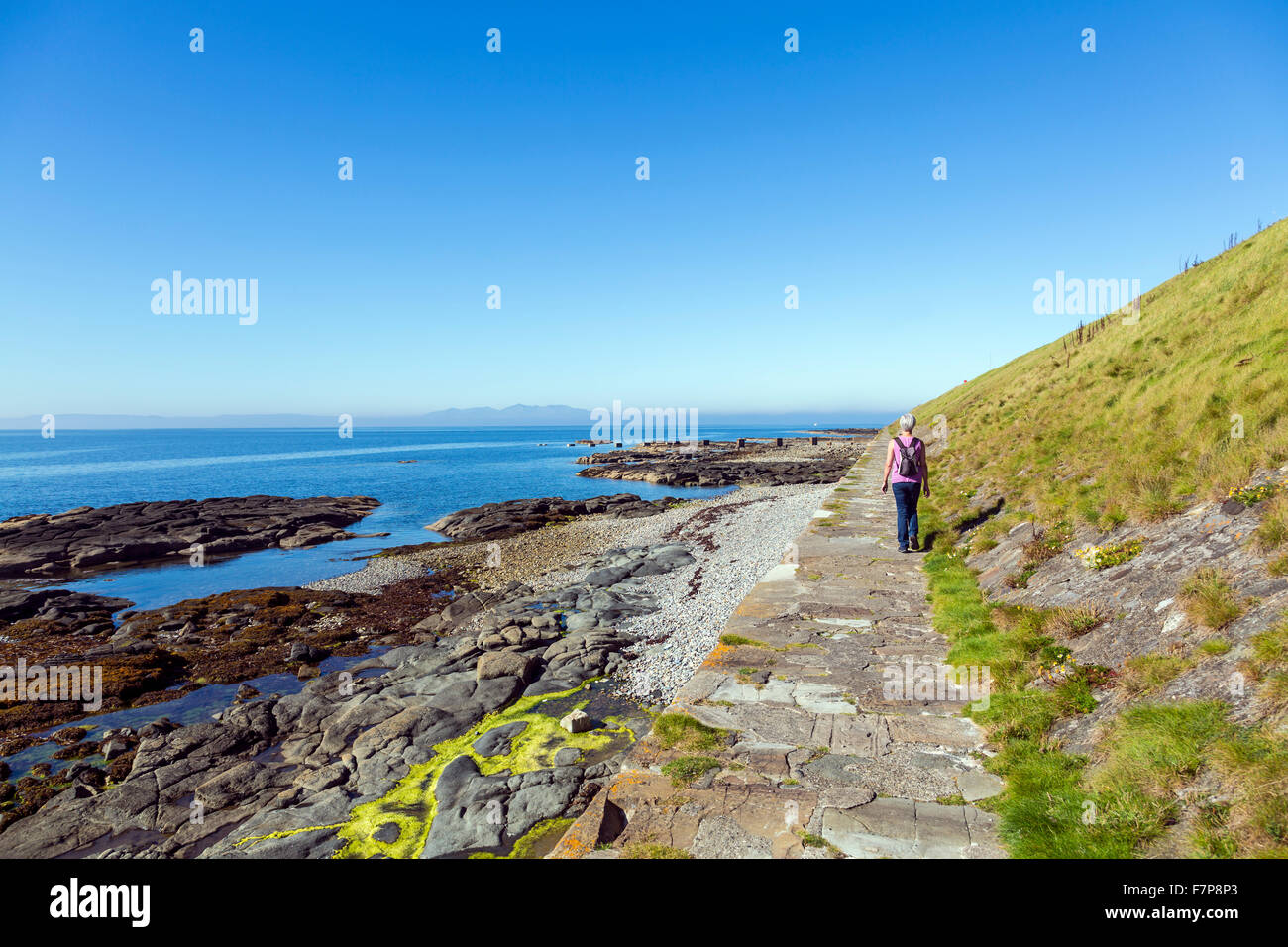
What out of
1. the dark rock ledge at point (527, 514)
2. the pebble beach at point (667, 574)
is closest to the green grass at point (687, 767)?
the pebble beach at point (667, 574)

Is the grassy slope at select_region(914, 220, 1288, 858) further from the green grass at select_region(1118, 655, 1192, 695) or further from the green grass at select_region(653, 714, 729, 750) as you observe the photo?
the green grass at select_region(653, 714, 729, 750)

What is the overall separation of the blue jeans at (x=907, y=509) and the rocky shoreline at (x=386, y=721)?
380cm

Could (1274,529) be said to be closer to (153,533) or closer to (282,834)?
(282,834)

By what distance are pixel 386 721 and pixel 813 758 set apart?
25.6ft

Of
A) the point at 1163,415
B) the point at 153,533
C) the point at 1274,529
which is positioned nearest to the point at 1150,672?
the point at 1274,529

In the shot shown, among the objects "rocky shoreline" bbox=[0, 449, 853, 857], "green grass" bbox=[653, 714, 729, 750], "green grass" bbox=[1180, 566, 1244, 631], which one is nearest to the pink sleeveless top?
"rocky shoreline" bbox=[0, 449, 853, 857]

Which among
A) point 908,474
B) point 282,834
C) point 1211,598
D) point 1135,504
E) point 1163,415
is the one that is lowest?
point 282,834

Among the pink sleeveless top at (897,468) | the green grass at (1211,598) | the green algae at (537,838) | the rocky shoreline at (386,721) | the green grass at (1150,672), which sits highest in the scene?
the pink sleeveless top at (897,468)

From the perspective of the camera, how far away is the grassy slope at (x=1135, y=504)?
3018 mm

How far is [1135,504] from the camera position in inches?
260

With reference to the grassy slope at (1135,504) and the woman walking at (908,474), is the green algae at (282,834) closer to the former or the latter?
the grassy slope at (1135,504)

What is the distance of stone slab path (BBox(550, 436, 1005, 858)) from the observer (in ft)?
11.5

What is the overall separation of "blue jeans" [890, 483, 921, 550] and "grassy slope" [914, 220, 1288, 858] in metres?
0.62
